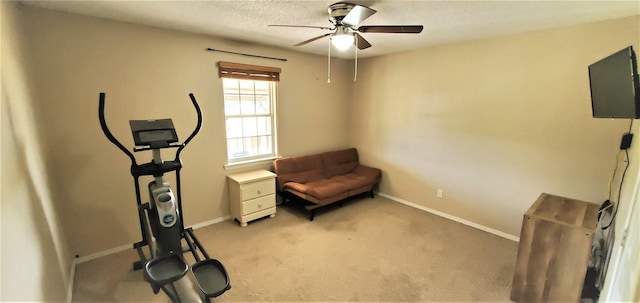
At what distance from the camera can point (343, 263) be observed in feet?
8.32

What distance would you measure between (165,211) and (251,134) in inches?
66.8

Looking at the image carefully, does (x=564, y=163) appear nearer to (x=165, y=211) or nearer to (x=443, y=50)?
(x=443, y=50)

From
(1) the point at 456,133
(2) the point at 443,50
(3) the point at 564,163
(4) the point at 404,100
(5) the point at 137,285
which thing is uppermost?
(2) the point at 443,50

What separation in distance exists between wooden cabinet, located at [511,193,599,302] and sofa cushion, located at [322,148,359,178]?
2.57m

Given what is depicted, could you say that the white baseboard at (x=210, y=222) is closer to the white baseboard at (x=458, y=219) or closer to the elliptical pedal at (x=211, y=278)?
the elliptical pedal at (x=211, y=278)

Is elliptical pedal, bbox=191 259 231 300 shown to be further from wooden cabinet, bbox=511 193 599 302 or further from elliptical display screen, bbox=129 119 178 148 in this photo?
wooden cabinet, bbox=511 193 599 302

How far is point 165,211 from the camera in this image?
2102mm

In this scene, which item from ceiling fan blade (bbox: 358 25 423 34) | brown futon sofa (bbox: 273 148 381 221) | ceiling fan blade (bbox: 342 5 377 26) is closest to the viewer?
ceiling fan blade (bbox: 342 5 377 26)

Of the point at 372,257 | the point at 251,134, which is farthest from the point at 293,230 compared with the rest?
the point at 251,134

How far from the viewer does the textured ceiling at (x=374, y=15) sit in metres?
1.99

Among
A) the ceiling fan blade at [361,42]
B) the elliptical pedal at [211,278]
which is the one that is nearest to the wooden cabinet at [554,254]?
the ceiling fan blade at [361,42]

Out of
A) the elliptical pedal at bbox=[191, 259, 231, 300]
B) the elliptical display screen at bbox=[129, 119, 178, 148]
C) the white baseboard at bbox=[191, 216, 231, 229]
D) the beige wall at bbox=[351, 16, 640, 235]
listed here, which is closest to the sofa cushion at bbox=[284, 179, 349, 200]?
the white baseboard at bbox=[191, 216, 231, 229]

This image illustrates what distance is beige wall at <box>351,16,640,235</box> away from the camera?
8.05 ft

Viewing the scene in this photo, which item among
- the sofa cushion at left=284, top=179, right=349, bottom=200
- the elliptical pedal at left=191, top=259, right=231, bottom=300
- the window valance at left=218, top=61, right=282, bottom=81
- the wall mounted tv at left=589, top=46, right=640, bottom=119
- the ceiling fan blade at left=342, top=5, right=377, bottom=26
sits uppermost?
the ceiling fan blade at left=342, top=5, right=377, bottom=26
